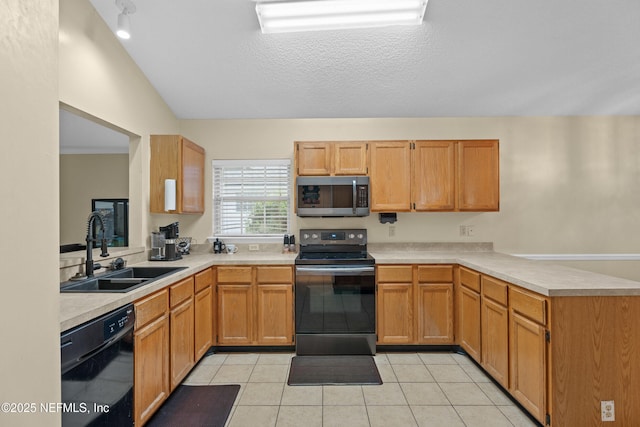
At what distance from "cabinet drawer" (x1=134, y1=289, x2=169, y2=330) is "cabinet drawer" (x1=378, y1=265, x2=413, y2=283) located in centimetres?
189

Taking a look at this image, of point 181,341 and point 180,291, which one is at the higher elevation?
point 180,291

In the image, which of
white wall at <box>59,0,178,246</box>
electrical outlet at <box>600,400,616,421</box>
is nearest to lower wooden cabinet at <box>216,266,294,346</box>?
white wall at <box>59,0,178,246</box>

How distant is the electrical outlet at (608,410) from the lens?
1744 mm

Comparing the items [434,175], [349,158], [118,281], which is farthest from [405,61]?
[118,281]

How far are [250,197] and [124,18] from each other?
2013 mm

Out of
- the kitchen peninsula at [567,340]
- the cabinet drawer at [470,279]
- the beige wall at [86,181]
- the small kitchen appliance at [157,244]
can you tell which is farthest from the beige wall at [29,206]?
the beige wall at [86,181]

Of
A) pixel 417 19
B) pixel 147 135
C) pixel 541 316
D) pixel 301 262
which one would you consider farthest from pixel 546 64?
pixel 147 135

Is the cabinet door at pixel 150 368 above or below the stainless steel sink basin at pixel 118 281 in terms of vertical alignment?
below

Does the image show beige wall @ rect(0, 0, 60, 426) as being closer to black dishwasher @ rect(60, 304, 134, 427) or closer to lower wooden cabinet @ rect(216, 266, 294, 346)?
Answer: black dishwasher @ rect(60, 304, 134, 427)

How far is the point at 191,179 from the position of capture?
3.25m

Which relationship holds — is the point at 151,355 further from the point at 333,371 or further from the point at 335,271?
the point at 335,271

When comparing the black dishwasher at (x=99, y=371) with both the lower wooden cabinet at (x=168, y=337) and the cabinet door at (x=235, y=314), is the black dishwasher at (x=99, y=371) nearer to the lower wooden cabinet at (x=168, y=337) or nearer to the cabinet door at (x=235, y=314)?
the lower wooden cabinet at (x=168, y=337)

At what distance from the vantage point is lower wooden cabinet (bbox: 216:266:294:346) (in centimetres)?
298

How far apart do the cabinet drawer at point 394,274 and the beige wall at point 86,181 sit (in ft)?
16.0
